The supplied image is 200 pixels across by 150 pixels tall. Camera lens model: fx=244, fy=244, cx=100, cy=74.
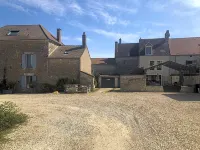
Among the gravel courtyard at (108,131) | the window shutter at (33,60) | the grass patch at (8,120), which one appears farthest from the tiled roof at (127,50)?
the grass patch at (8,120)

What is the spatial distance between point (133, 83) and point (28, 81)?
1262 cm

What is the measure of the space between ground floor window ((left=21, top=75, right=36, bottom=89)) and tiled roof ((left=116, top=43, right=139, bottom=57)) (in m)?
19.5

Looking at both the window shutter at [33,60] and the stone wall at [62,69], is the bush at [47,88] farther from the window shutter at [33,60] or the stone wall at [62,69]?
the window shutter at [33,60]

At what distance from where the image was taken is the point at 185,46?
38.4 m

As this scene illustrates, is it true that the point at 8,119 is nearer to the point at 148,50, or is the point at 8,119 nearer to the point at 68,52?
the point at 68,52

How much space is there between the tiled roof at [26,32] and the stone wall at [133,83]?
1050cm

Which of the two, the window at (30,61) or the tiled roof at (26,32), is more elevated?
the tiled roof at (26,32)

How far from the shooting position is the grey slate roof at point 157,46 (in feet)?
125

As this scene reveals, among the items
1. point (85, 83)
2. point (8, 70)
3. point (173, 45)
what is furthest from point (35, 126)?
point (173, 45)

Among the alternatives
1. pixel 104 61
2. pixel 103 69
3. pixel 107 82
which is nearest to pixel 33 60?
pixel 107 82

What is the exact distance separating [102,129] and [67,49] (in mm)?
23680

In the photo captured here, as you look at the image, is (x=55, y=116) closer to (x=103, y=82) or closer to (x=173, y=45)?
(x=103, y=82)

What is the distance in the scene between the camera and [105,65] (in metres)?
45.6

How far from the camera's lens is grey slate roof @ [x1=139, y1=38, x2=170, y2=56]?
38.2 metres
